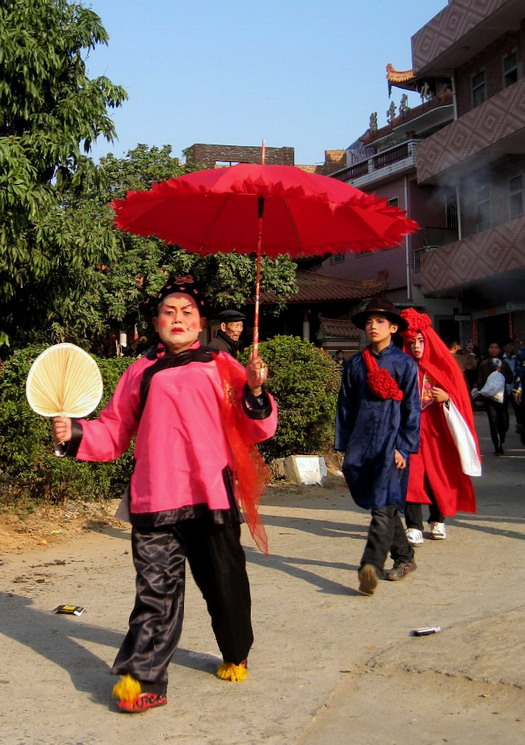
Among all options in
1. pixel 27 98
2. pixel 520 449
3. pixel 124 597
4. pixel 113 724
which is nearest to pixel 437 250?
pixel 520 449

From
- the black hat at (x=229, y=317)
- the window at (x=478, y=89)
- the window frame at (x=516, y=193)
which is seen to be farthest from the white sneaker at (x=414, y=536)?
the window at (x=478, y=89)

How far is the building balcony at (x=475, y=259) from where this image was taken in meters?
23.9

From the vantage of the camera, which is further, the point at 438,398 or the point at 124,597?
the point at 438,398

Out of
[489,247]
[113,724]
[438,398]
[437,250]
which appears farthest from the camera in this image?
[437,250]

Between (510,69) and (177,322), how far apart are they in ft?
77.0

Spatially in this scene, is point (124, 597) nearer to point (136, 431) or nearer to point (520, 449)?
point (136, 431)

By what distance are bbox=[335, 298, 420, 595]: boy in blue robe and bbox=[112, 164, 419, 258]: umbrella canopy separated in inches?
39.0

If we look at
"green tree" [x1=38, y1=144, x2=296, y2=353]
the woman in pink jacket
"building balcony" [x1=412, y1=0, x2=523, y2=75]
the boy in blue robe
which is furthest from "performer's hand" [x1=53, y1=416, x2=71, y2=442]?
"building balcony" [x1=412, y1=0, x2=523, y2=75]

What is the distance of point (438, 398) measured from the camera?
23.9 feet

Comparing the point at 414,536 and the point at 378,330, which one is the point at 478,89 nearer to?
the point at 414,536

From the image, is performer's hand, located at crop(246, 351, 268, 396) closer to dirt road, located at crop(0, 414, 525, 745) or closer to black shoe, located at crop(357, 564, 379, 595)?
dirt road, located at crop(0, 414, 525, 745)

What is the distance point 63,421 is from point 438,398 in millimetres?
4014

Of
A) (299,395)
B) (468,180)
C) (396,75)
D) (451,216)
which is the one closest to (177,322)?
(299,395)

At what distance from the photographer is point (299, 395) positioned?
36.2 feet
